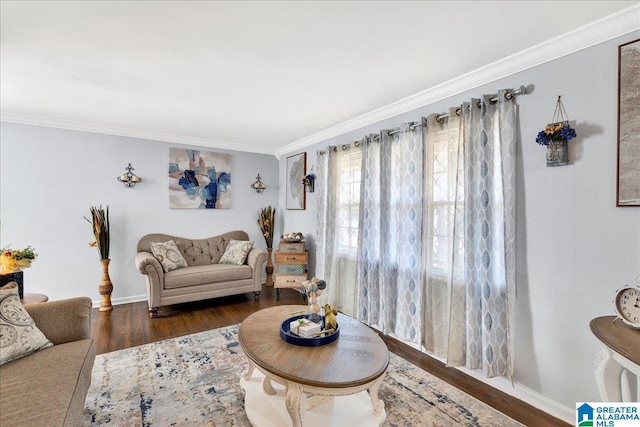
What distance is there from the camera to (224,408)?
1.92 meters

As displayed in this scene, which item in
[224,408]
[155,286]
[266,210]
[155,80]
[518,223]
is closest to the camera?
[224,408]

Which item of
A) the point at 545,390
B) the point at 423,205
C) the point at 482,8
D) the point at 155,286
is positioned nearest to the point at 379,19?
the point at 482,8

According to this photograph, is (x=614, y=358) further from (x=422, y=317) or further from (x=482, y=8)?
(x=482, y=8)

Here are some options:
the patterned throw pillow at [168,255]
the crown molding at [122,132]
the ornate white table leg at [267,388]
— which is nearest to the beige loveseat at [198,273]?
the patterned throw pillow at [168,255]

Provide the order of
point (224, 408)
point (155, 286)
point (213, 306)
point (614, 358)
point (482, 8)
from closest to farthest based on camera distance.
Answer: point (614, 358), point (482, 8), point (224, 408), point (155, 286), point (213, 306)

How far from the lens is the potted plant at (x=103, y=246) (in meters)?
3.72

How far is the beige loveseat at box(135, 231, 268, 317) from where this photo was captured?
11.6 feet

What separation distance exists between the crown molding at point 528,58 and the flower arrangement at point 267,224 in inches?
101

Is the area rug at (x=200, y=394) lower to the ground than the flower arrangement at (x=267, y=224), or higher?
lower

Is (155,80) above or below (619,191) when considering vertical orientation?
above

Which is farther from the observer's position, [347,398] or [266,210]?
[266,210]

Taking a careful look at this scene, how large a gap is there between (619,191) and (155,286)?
429 centimetres

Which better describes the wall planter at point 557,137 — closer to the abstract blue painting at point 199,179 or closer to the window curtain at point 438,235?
the window curtain at point 438,235

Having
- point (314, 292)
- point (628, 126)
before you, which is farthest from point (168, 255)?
point (628, 126)
